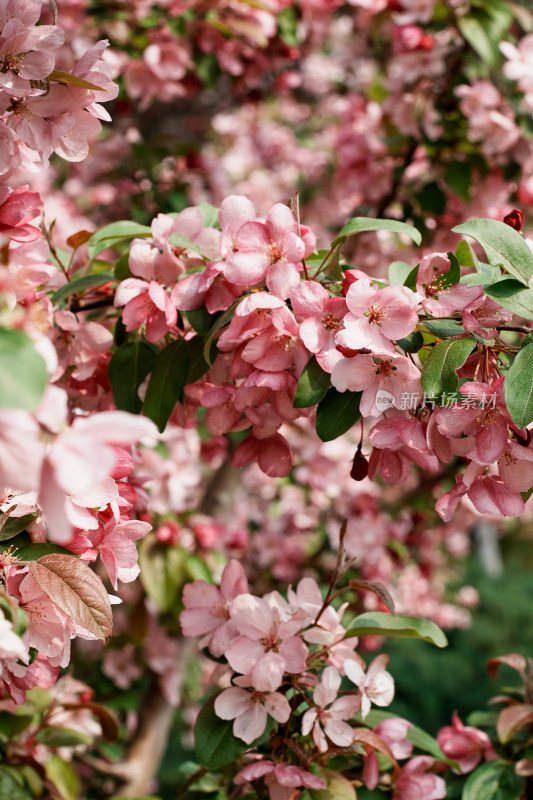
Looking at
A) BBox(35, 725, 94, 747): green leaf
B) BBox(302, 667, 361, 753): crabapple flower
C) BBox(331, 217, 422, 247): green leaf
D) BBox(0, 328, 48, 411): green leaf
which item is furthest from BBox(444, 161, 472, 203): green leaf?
BBox(0, 328, 48, 411): green leaf

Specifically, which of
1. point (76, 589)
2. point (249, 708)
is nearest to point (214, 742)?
point (249, 708)

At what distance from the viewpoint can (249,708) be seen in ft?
2.80

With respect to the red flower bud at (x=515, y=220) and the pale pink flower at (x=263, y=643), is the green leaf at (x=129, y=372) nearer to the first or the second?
the pale pink flower at (x=263, y=643)

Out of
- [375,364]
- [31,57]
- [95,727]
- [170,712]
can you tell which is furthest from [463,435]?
[170,712]

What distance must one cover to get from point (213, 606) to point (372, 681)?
21cm

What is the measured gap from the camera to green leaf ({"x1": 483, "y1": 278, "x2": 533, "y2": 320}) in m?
0.71

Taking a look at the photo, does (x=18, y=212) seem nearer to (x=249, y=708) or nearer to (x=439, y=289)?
(x=439, y=289)

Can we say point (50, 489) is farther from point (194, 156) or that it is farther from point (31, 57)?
point (194, 156)

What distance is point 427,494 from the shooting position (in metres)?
2.45

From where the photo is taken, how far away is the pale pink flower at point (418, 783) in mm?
926

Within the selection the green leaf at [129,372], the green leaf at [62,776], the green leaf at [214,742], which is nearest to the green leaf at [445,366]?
the green leaf at [129,372]

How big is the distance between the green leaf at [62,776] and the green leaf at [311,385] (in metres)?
0.81

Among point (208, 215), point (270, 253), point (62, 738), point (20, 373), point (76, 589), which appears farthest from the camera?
point (62, 738)

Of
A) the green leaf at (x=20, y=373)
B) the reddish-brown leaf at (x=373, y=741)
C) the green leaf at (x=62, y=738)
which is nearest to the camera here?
the green leaf at (x=20, y=373)
